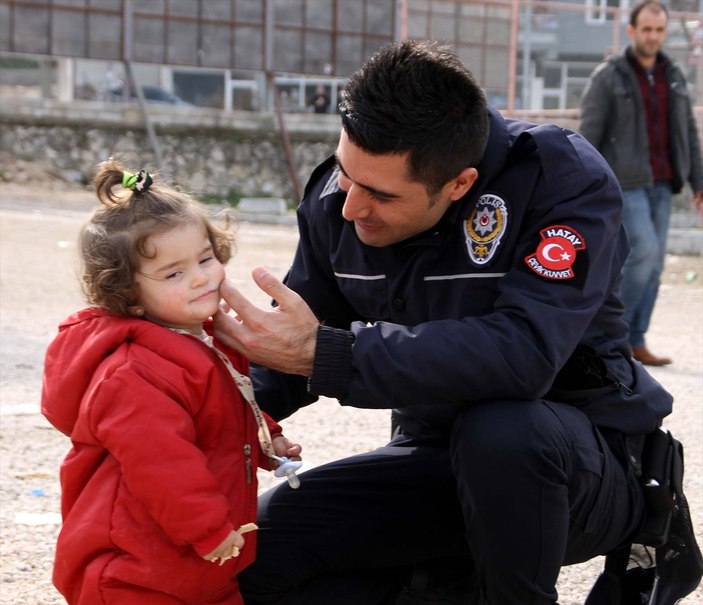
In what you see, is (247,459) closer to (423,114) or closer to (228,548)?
(228,548)

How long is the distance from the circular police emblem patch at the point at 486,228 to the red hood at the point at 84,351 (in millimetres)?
633

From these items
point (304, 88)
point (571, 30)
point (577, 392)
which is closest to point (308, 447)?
point (577, 392)

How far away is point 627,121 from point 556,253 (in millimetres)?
4252

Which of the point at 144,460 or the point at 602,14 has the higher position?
the point at 602,14

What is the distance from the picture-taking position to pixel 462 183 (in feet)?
8.68

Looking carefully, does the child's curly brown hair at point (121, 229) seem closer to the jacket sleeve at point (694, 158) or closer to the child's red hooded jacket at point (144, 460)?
the child's red hooded jacket at point (144, 460)

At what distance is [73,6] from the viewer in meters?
→ 17.1

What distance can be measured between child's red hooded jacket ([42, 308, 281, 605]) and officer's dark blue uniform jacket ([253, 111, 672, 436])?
0.24 m

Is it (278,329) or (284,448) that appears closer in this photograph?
(278,329)

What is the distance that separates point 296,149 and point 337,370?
1678cm

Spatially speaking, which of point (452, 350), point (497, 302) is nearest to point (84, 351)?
point (452, 350)

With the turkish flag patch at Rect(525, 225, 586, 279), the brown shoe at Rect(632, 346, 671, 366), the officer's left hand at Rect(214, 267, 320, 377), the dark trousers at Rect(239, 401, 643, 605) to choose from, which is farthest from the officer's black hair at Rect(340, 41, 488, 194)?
the brown shoe at Rect(632, 346, 671, 366)

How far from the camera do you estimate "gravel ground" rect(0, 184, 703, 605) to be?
10.8 ft

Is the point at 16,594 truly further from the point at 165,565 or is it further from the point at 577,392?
the point at 577,392
